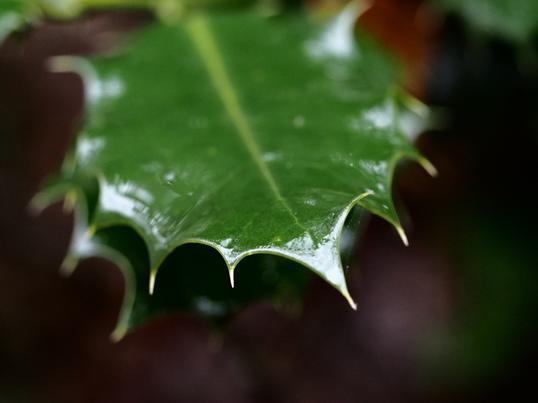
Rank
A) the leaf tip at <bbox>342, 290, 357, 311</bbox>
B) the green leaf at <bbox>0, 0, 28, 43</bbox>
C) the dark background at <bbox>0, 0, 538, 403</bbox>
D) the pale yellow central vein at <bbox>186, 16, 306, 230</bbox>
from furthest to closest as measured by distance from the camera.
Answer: the dark background at <bbox>0, 0, 538, 403</bbox> < the green leaf at <bbox>0, 0, 28, 43</bbox> < the pale yellow central vein at <bbox>186, 16, 306, 230</bbox> < the leaf tip at <bbox>342, 290, 357, 311</bbox>

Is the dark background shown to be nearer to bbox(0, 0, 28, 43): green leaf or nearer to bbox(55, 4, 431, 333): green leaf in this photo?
bbox(55, 4, 431, 333): green leaf

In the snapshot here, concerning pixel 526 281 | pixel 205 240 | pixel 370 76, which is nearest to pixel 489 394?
pixel 526 281

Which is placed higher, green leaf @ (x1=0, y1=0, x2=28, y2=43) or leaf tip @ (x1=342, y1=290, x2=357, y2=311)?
green leaf @ (x1=0, y1=0, x2=28, y2=43)

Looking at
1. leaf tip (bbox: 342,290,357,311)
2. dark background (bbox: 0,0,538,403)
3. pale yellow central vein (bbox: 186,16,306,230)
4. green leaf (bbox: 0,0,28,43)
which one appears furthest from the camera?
dark background (bbox: 0,0,538,403)

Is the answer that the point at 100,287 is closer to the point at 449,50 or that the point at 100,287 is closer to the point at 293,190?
the point at 449,50

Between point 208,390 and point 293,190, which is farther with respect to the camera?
point 208,390

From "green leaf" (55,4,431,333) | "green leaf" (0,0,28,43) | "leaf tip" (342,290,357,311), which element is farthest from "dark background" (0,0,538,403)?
"leaf tip" (342,290,357,311)

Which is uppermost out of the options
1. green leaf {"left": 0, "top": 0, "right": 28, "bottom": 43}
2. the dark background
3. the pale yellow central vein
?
green leaf {"left": 0, "top": 0, "right": 28, "bottom": 43}
